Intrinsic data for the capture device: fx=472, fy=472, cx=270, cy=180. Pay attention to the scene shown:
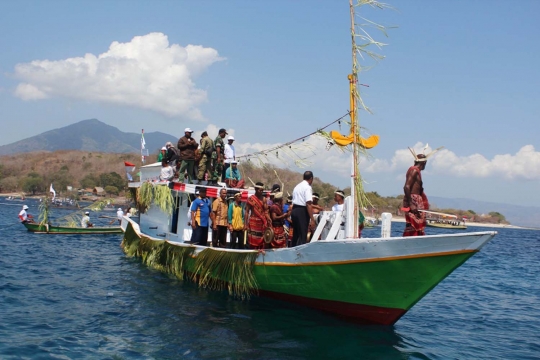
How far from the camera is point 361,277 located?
358 inches

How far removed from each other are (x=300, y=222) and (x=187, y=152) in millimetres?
6022

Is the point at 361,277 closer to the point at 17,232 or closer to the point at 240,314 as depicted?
the point at 240,314

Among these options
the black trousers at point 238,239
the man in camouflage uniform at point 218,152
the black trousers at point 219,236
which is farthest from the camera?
the man in camouflage uniform at point 218,152

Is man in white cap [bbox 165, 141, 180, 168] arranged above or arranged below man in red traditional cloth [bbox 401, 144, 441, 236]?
above

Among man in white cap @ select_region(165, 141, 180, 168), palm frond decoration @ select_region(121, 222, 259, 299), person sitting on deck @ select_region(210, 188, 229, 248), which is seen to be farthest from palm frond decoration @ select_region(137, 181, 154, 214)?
person sitting on deck @ select_region(210, 188, 229, 248)

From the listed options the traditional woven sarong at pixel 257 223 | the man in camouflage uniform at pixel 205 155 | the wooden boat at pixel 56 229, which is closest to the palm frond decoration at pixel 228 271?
the traditional woven sarong at pixel 257 223

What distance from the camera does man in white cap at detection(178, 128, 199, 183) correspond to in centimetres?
1475

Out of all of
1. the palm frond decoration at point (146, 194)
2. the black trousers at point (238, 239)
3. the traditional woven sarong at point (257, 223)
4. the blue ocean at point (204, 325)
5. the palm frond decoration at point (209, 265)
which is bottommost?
the blue ocean at point (204, 325)

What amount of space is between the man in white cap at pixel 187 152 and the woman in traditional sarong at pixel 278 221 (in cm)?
496

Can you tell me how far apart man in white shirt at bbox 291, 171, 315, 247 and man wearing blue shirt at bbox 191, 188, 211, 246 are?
345cm

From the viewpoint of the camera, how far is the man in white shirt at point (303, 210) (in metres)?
9.81

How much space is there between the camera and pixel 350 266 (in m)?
9.06

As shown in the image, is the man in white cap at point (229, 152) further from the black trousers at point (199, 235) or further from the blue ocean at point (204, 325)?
the blue ocean at point (204, 325)

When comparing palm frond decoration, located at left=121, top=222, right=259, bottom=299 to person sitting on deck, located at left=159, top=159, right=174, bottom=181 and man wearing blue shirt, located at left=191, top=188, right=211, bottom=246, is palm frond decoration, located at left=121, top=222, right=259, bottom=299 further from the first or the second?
person sitting on deck, located at left=159, top=159, right=174, bottom=181
